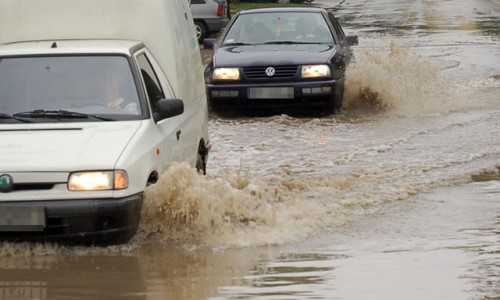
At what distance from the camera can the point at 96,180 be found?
23.2 feet

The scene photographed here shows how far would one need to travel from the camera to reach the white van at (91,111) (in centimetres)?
701

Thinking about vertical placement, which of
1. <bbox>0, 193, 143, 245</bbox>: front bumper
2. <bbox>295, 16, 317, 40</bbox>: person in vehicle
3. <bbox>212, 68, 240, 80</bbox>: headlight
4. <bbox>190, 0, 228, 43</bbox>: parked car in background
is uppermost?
<bbox>0, 193, 143, 245</bbox>: front bumper

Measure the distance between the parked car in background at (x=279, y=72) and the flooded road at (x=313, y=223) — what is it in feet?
1.03

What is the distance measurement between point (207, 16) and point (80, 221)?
22397mm

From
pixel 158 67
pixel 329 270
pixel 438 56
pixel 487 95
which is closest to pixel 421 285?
pixel 329 270

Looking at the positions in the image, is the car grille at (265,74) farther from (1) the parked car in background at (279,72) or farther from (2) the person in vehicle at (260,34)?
(2) the person in vehicle at (260,34)

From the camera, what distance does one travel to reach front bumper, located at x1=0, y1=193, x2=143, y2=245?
6.98m

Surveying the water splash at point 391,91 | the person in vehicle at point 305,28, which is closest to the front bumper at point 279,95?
the water splash at point 391,91

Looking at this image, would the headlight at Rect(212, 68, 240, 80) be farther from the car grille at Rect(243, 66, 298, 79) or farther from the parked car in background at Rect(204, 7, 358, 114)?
the car grille at Rect(243, 66, 298, 79)

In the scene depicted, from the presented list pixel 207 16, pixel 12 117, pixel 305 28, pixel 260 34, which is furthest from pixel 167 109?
pixel 207 16

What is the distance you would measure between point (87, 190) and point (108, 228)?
314 mm

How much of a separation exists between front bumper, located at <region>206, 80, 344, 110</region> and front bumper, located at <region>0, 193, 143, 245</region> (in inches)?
302

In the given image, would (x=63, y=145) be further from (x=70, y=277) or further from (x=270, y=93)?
(x=270, y=93)

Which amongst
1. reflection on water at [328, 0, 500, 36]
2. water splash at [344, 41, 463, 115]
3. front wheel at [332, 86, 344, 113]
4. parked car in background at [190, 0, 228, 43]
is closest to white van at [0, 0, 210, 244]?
front wheel at [332, 86, 344, 113]
